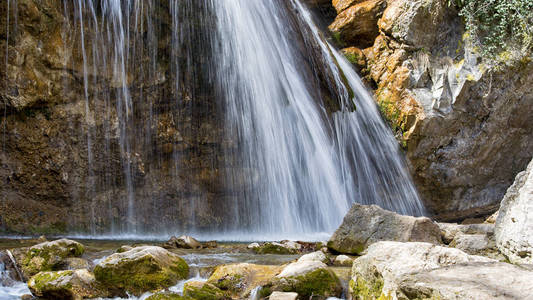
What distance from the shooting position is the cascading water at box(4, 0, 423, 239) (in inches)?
363

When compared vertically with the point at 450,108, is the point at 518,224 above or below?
below

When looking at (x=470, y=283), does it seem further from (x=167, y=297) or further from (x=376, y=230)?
(x=376, y=230)

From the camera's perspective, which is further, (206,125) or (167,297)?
(206,125)

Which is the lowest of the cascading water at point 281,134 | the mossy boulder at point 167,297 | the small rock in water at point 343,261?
the small rock in water at point 343,261

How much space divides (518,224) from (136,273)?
3559mm

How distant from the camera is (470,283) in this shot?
2.41m

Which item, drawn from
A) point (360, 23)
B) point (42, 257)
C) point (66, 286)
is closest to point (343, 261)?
point (66, 286)

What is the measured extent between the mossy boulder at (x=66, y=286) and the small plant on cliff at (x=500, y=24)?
11.0 meters

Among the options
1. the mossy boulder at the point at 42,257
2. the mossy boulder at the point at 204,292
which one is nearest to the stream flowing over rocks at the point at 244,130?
the mossy boulder at the point at 42,257

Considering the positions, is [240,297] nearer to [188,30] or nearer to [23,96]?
[23,96]

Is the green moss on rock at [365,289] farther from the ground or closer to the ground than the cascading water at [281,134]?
closer to the ground

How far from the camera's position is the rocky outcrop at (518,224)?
3605mm

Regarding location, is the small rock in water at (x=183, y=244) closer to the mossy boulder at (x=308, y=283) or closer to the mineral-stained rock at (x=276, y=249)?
the mineral-stained rock at (x=276, y=249)

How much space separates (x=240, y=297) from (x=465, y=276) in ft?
6.96
